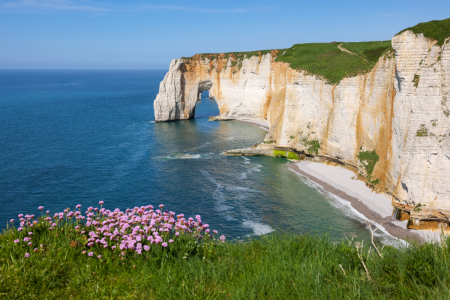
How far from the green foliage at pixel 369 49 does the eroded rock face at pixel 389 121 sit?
926cm

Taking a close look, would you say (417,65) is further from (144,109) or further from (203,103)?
(203,103)

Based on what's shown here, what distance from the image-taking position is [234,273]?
28.2 ft

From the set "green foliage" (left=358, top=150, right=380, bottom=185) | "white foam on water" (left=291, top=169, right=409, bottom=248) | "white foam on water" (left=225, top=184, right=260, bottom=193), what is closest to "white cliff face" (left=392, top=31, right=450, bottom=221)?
"white foam on water" (left=291, top=169, right=409, bottom=248)

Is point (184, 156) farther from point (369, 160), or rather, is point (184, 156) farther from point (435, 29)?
point (435, 29)

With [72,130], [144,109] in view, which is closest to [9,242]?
[72,130]

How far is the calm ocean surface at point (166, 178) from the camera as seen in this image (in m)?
33.3

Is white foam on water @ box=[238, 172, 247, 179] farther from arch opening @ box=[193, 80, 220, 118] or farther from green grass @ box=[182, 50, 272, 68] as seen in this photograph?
arch opening @ box=[193, 80, 220, 118]

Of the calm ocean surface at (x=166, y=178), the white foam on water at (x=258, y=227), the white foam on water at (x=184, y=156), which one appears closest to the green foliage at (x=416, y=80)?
the calm ocean surface at (x=166, y=178)

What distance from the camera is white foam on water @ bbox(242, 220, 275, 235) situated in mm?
29803

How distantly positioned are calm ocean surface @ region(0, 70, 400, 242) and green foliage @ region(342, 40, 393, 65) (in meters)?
20.7

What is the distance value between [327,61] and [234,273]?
5165 cm

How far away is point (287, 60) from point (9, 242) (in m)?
55.7

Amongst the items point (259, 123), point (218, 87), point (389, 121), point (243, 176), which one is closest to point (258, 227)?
point (243, 176)

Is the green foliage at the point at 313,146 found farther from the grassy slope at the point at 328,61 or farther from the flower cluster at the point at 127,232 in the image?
the flower cluster at the point at 127,232
